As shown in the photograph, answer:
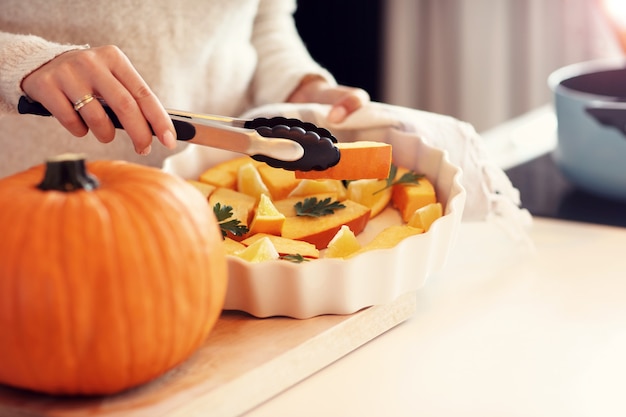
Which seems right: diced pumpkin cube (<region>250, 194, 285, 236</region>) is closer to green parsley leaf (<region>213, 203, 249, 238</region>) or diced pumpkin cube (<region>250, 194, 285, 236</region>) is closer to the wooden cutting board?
green parsley leaf (<region>213, 203, 249, 238</region>)

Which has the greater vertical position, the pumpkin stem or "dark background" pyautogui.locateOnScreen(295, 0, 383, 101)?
the pumpkin stem

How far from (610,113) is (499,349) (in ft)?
1.68

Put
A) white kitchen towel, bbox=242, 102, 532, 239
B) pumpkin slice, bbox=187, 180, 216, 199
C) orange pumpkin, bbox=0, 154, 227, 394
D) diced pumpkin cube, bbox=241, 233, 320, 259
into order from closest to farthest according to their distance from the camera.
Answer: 1. orange pumpkin, bbox=0, 154, 227, 394
2. diced pumpkin cube, bbox=241, 233, 320, 259
3. pumpkin slice, bbox=187, 180, 216, 199
4. white kitchen towel, bbox=242, 102, 532, 239

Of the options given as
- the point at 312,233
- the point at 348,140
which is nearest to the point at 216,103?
the point at 348,140

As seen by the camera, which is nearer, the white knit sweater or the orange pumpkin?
the orange pumpkin

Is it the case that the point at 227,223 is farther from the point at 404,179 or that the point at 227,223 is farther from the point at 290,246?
the point at 404,179

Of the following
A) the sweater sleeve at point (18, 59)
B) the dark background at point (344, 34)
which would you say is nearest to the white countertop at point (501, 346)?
the sweater sleeve at point (18, 59)

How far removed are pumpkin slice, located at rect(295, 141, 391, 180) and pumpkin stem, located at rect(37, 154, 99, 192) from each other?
299mm

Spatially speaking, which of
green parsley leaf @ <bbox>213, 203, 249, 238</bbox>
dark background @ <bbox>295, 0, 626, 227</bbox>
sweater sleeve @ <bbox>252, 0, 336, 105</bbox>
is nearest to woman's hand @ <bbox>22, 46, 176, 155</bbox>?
green parsley leaf @ <bbox>213, 203, 249, 238</bbox>

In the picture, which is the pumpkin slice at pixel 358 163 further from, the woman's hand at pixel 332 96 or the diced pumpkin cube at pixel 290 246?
the woman's hand at pixel 332 96

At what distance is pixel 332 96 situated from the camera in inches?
55.4

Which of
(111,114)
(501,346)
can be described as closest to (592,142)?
(501,346)

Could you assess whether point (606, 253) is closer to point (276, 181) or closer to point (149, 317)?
point (276, 181)

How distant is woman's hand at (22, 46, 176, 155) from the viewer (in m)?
0.90
